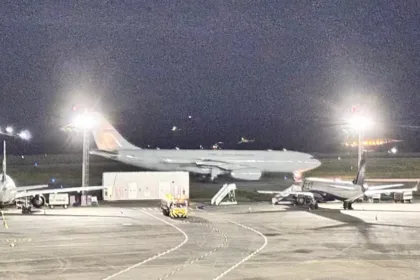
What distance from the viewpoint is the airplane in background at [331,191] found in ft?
192

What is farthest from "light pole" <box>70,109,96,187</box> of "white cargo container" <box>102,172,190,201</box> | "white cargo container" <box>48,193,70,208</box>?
"white cargo container" <box>102,172,190,201</box>

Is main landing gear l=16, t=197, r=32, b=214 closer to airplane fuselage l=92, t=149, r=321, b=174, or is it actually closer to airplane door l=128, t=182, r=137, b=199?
airplane door l=128, t=182, r=137, b=199

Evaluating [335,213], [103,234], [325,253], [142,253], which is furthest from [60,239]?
[335,213]

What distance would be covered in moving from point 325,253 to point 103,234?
16.1 m

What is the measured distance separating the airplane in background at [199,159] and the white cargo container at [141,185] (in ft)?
79.5

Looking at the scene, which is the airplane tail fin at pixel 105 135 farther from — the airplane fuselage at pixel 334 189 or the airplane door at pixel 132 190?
the airplane fuselage at pixel 334 189

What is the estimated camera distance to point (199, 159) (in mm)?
96812

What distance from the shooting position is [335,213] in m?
57.5

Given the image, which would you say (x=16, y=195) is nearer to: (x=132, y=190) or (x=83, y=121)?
(x=83, y=121)

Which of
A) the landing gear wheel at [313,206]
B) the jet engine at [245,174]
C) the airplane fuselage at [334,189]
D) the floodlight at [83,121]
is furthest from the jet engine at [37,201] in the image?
the jet engine at [245,174]

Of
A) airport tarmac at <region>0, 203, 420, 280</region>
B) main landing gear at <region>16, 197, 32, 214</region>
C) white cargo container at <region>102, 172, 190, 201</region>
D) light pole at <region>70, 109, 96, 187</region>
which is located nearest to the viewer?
airport tarmac at <region>0, 203, 420, 280</region>

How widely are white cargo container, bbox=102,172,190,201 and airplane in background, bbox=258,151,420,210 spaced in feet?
42.3

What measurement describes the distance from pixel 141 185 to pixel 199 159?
86.4 ft

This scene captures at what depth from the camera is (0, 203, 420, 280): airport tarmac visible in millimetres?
29062
